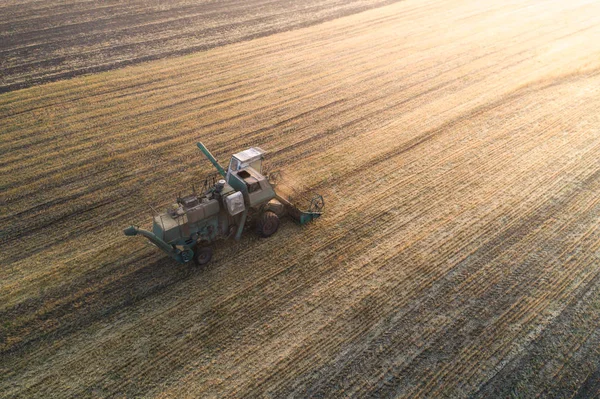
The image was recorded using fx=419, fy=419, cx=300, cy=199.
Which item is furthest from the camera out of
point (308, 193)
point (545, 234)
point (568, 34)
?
point (568, 34)

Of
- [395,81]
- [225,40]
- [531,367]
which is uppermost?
[225,40]

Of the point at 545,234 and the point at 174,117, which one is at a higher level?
the point at 174,117

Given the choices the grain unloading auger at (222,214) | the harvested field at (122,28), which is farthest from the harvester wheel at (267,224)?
the harvested field at (122,28)

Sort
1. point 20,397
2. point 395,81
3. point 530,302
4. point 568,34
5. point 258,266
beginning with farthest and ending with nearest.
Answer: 1. point 568,34
2. point 395,81
3. point 258,266
4. point 530,302
5. point 20,397

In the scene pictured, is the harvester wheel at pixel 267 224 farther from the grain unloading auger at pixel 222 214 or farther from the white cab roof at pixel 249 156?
the white cab roof at pixel 249 156

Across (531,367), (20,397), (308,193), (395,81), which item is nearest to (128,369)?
(20,397)

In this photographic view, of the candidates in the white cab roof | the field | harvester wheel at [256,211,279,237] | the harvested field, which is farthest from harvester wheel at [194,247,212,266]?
the harvested field

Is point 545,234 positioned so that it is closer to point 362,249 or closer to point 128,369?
point 362,249
